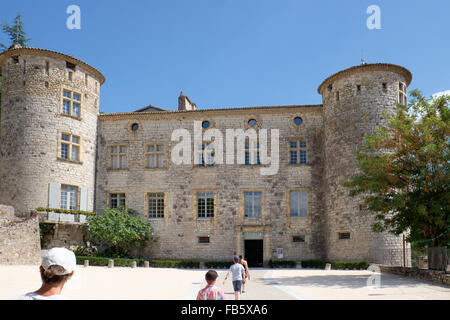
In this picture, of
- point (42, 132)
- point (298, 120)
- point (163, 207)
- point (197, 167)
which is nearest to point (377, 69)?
point (298, 120)

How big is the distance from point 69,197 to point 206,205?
8443 mm

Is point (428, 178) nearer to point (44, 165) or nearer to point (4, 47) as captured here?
point (44, 165)

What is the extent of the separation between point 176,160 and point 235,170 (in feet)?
12.9

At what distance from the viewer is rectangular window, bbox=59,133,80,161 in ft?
91.1

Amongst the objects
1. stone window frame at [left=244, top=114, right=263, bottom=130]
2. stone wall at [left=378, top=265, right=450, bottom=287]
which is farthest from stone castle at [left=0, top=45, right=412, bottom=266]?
stone wall at [left=378, top=265, right=450, bottom=287]

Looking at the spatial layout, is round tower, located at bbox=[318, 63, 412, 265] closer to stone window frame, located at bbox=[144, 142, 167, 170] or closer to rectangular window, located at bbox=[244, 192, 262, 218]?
rectangular window, located at bbox=[244, 192, 262, 218]

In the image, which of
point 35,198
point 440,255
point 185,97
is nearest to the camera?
point 440,255

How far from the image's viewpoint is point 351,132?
26.8 m

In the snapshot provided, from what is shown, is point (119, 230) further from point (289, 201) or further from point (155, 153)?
point (289, 201)

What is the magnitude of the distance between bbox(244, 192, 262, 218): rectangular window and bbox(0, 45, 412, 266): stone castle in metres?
0.07

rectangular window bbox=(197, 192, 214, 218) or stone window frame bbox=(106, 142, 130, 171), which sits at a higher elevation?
stone window frame bbox=(106, 142, 130, 171)
